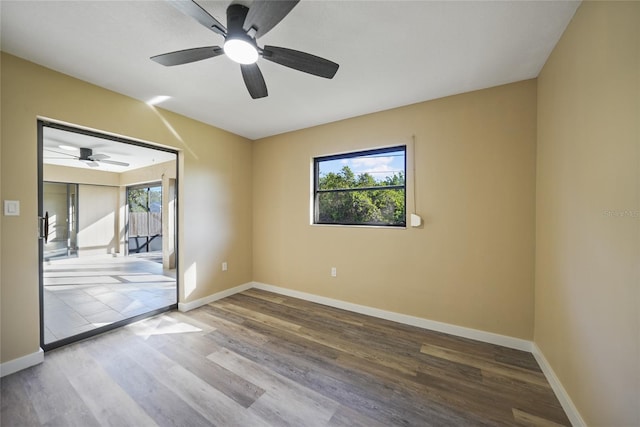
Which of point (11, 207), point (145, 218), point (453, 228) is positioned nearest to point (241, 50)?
point (11, 207)

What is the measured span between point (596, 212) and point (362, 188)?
6.78 feet

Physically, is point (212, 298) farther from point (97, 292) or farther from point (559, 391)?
point (559, 391)

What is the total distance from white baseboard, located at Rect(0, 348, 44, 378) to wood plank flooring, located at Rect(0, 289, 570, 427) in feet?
0.17

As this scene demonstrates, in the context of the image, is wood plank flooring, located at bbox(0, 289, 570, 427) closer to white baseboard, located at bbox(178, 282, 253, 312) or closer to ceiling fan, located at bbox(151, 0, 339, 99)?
white baseboard, located at bbox(178, 282, 253, 312)

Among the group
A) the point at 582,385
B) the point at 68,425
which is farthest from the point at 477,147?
the point at 68,425

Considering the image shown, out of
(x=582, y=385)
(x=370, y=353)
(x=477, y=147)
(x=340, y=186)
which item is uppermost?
(x=477, y=147)

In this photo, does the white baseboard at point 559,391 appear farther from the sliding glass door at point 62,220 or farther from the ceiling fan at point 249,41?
the sliding glass door at point 62,220

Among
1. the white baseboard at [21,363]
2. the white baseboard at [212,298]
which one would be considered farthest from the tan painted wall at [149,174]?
the white baseboard at [21,363]

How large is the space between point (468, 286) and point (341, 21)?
2.58m

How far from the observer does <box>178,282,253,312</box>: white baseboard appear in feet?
9.74

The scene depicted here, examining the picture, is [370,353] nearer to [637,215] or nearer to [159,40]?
[637,215]

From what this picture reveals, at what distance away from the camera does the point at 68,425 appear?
137cm

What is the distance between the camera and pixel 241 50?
4.63 ft

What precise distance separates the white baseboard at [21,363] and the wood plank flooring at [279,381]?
0.17 ft
